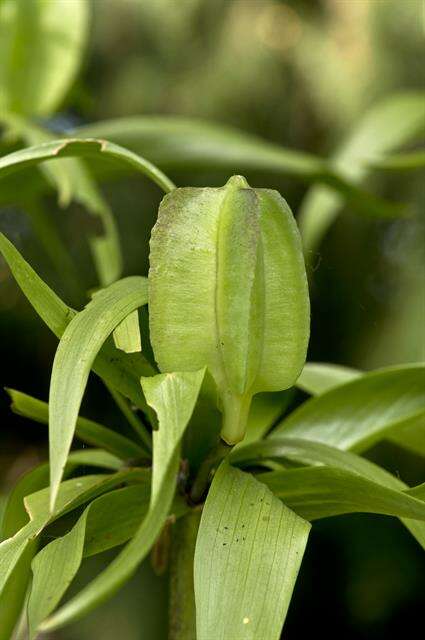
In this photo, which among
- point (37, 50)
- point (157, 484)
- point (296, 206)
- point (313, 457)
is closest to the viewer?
point (157, 484)

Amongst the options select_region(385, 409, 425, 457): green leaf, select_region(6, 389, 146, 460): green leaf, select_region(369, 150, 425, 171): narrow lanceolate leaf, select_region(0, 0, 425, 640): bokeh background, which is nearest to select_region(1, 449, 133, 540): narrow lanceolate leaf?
select_region(6, 389, 146, 460): green leaf

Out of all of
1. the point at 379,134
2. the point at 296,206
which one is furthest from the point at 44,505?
the point at 296,206

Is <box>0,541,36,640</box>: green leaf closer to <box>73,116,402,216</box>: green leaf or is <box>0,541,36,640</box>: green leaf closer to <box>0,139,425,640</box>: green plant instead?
<box>0,139,425,640</box>: green plant

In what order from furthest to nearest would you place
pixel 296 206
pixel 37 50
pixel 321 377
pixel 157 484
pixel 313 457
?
pixel 296 206 → pixel 37 50 → pixel 321 377 → pixel 313 457 → pixel 157 484

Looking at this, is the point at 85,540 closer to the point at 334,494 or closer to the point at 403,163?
the point at 334,494

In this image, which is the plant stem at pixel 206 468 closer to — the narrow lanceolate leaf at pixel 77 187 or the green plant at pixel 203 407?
the green plant at pixel 203 407

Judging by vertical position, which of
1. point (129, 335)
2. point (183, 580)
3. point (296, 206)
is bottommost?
point (296, 206)

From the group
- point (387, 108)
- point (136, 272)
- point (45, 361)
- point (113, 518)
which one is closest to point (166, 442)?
point (113, 518)

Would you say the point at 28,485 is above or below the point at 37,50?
below
